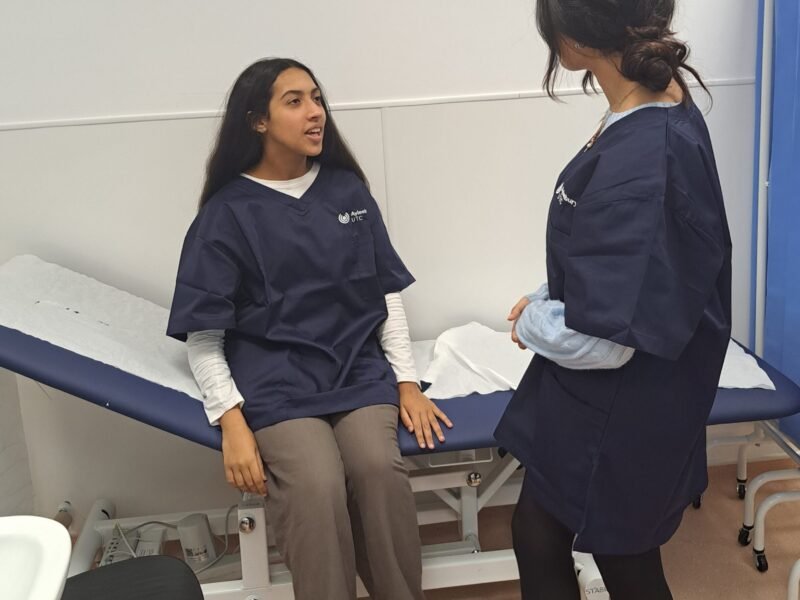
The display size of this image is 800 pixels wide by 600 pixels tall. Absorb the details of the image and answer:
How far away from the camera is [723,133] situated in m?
2.21

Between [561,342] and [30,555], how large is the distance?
2.28 feet

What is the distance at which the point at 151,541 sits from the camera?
208 centimetres

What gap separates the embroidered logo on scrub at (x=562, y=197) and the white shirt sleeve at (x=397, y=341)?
0.70 m

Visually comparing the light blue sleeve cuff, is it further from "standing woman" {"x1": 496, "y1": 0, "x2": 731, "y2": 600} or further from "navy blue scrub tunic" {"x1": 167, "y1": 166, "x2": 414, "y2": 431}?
"navy blue scrub tunic" {"x1": 167, "y1": 166, "x2": 414, "y2": 431}

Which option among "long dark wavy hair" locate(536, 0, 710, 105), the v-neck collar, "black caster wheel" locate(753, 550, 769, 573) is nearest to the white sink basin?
"long dark wavy hair" locate(536, 0, 710, 105)

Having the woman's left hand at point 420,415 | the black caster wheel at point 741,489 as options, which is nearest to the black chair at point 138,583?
the woman's left hand at point 420,415

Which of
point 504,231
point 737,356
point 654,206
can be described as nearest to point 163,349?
point 504,231

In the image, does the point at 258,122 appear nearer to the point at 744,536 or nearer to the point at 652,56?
the point at 652,56

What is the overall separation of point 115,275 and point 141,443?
484 mm

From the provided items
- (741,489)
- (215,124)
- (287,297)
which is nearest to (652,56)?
(287,297)

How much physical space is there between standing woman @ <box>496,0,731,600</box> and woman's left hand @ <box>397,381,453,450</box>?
1.13 feet

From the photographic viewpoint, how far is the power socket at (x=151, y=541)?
6.68ft

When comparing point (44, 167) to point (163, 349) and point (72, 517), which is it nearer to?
point (163, 349)

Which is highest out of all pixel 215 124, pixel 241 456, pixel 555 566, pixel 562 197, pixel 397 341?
pixel 215 124
